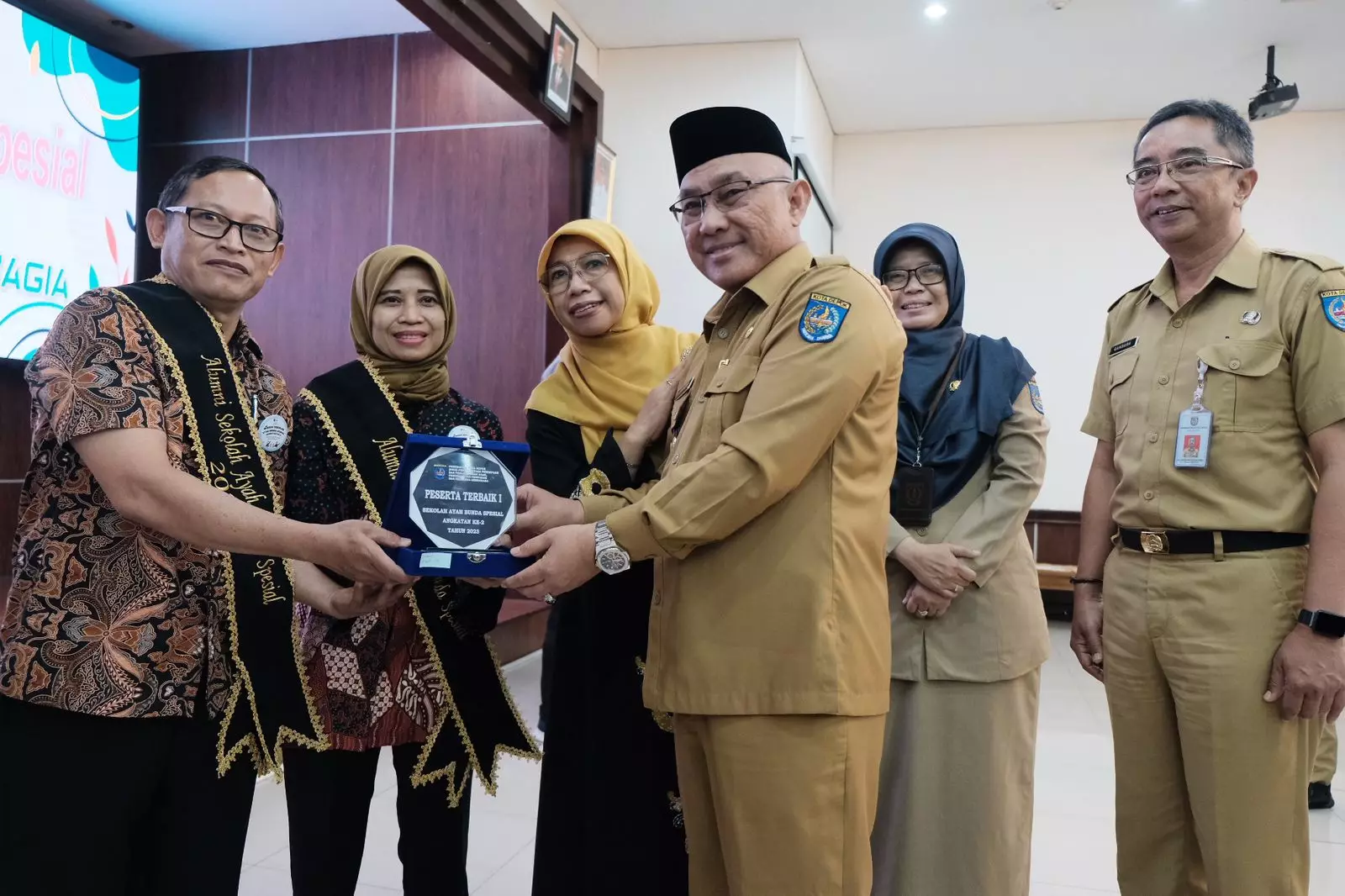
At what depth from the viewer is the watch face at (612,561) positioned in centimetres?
134

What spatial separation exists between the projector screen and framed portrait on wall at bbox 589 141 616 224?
8.22 ft

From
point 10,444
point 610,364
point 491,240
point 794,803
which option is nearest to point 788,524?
point 794,803

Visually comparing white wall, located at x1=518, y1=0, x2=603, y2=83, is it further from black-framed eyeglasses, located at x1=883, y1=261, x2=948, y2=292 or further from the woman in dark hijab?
the woman in dark hijab

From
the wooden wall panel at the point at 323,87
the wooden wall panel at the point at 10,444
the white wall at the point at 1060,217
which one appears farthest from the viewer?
the white wall at the point at 1060,217

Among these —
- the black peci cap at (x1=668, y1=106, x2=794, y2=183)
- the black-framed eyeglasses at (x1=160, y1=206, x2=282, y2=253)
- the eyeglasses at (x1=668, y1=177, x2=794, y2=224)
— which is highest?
the black peci cap at (x1=668, y1=106, x2=794, y2=183)

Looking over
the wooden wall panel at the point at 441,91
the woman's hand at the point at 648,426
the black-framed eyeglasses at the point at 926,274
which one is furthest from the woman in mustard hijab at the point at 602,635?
the wooden wall panel at the point at 441,91

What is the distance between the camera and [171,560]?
53.2 inches

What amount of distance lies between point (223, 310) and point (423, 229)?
399cm

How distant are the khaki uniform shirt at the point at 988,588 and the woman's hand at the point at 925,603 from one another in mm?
17

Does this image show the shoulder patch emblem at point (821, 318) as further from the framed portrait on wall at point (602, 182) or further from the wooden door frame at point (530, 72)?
the framed portrait on wall at point (602, 182)

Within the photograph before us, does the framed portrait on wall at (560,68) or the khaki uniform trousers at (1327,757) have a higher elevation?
the framed portrait on wall at (560,68)

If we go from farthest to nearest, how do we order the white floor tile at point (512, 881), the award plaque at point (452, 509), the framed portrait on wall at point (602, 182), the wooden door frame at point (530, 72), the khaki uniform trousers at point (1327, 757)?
the framed portrait on wall at point (602, 182), the wooden door frame at point (530, 72), the khaki uniform trousers at point (1327, 757), the white floor tile at point (512, 881), the award plaque at point (452, 509)

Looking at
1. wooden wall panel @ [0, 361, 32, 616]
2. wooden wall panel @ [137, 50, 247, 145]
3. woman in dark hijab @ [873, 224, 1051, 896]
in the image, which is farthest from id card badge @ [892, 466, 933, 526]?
wooden wall panel @ [137, 50, 247, 145]

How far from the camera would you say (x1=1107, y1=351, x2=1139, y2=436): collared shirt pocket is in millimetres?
1829
